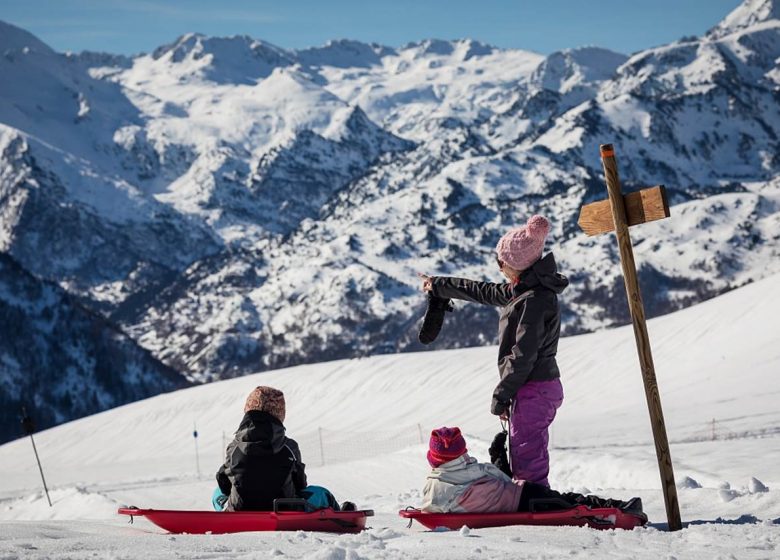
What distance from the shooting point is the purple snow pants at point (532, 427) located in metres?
8.92

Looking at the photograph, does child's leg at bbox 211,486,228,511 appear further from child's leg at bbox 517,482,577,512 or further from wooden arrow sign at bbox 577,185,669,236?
wooden arrow sign at bbox 577,185,669,236

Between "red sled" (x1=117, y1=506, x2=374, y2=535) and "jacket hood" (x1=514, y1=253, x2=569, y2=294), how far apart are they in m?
2.43

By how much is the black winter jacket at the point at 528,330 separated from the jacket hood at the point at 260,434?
186cm

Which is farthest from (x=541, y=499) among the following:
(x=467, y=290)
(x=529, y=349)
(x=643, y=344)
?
(x=467, y=290)

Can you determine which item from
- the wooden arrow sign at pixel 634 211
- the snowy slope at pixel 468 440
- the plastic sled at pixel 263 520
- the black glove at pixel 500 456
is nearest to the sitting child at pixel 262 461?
the plastic sled at pixel 263 520

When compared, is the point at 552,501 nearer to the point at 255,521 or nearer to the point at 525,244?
the point at 525,244

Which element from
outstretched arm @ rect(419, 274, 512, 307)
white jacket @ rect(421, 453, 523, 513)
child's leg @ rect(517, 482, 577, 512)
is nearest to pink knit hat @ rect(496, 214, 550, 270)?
outstretched arm @ rect(419, 274, 512, 307)

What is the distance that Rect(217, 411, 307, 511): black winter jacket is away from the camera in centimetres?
881

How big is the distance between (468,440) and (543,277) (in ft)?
52.3

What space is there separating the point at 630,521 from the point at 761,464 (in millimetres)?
8095

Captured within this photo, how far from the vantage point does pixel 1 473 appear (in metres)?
61.2

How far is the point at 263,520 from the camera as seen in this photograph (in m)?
8.63

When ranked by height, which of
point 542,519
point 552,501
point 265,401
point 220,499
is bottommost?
point 542,519

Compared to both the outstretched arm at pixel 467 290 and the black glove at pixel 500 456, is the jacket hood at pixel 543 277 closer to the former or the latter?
the outstretched arm at pixel 467 290
